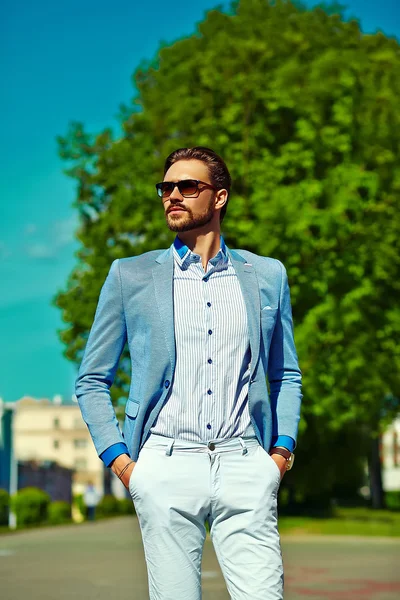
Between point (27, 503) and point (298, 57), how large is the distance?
17213 mm

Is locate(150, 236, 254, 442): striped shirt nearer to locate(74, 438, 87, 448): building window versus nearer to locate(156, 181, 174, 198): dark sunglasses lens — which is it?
A: locate(156, 181, 174, 198): dark sunglasses lens

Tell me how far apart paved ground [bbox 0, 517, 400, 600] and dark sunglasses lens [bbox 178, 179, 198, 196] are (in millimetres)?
7333

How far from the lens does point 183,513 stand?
11.5 ft

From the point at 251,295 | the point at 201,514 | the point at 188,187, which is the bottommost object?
the point at 201,514

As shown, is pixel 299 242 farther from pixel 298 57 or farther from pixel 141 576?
pixel 141 576

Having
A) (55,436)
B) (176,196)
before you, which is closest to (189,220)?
(176,196)

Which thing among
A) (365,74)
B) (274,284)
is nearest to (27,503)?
(365,74)

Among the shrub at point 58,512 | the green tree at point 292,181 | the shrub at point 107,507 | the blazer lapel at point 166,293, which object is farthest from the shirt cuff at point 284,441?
the shrub at point 107,507

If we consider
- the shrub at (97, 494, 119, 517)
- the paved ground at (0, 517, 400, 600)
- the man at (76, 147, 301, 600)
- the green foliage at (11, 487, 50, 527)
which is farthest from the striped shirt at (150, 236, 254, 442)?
the shrub at (97, 494, 119, 517)

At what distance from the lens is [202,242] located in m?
3.91

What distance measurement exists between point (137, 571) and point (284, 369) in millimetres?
10452

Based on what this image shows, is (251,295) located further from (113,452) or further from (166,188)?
(113,452)

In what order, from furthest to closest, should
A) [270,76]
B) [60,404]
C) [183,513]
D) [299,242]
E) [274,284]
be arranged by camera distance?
[60,404], [270,76], [299,242], [274,284], [183,513]

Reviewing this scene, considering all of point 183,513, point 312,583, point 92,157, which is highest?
point 92,157
